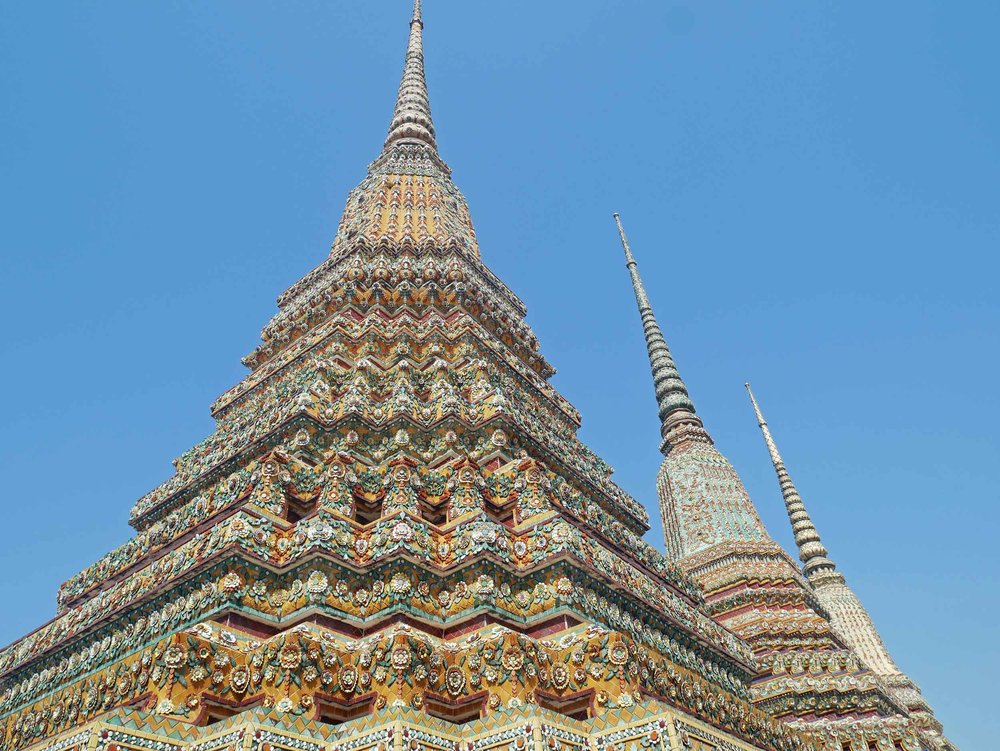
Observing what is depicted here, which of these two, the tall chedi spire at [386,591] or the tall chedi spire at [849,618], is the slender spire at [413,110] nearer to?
the tall chedi spire at [386,591]

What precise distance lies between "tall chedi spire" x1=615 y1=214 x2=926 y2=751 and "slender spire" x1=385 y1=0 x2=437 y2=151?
10633 mm

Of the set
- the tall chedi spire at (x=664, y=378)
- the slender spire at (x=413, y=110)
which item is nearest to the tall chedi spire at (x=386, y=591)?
the slender spire at (x=413, y=110)

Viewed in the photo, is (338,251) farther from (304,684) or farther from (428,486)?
(304,684)

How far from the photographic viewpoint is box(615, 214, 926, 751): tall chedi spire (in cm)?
Result: 1289

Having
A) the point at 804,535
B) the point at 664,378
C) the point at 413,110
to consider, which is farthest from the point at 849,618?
the point at 413,110

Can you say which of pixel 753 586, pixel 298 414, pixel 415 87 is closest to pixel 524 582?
pixel 298 414

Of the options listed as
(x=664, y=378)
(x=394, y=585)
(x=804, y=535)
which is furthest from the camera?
(x=804, y=535)

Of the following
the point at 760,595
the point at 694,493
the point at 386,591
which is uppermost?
the point at 694,493

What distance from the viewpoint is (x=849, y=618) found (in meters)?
26.0

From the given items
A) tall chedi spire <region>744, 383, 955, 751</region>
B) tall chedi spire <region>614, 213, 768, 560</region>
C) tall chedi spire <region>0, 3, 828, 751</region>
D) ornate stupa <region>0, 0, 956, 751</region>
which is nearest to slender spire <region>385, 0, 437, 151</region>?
ornate stupa <region>0, 0, 956, 751</region>

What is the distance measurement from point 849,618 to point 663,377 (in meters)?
11.0

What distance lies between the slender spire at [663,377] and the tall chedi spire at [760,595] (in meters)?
0.04

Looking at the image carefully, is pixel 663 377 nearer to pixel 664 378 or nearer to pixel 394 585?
pixel 664 378

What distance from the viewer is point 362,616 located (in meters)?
6.18
